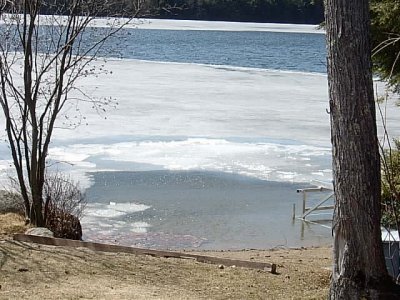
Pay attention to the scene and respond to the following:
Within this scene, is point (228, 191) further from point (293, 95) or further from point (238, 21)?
point (238, 21)

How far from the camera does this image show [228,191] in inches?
584

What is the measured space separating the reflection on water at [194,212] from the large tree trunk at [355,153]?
697 centimetres

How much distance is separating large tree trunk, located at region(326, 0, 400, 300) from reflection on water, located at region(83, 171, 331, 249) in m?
6.97

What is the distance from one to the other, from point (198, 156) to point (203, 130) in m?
3.24

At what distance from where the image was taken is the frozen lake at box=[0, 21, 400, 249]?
41.7 ft

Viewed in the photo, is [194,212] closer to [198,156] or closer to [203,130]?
[198,156]

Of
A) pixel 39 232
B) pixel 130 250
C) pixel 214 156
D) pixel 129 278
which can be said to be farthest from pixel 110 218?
pixel 129 278

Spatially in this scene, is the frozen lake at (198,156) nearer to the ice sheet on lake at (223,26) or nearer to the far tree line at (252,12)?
the ice sheet on lake at (223,26)

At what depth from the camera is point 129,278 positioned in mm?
7188

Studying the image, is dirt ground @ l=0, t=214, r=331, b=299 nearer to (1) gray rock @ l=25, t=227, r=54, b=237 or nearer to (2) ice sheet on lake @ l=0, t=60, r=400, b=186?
(1) gray rock @ l=25, t=227, r=54, b=237

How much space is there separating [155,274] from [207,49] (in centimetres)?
4970

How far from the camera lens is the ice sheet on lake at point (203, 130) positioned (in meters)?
17.0

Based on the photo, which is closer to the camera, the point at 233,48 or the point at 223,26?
the point at 233,48

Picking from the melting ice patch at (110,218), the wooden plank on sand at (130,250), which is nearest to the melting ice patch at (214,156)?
the melting ice patch at (110,218)
